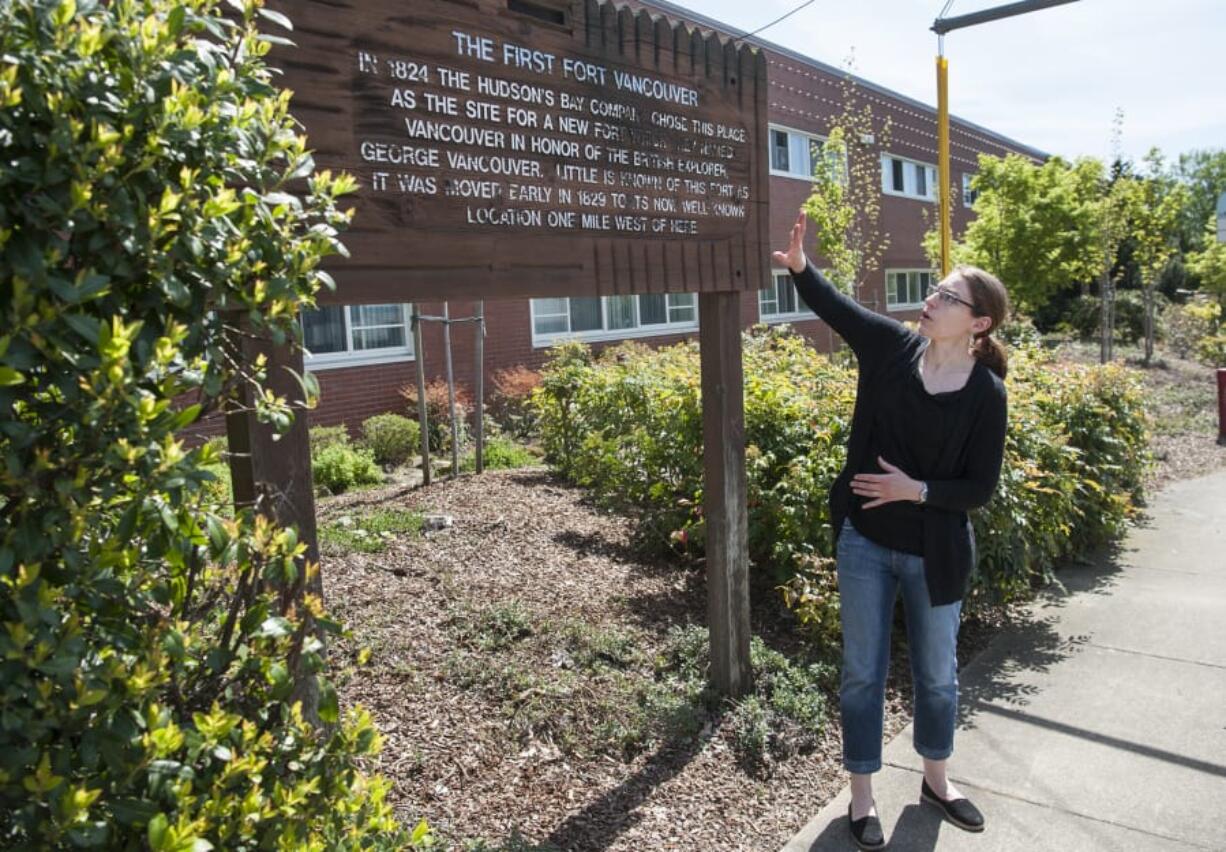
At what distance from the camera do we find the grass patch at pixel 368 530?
5.81m

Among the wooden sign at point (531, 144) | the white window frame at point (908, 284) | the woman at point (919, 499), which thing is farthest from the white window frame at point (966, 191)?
the woman at point (919, 499)

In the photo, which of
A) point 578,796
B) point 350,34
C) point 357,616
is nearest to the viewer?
point 350,34

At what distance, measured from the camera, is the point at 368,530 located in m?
6.23

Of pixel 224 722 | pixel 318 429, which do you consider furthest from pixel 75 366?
pixel 318 429

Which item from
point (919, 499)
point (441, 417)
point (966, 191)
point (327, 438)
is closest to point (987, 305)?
point (919, 499)

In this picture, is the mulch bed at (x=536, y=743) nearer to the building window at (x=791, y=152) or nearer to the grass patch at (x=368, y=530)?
the grass patch at (x=368, y=530)

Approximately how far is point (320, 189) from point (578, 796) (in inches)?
95.9

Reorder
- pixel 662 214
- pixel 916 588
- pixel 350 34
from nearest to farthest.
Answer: pixel 350 34
pixel 916 588
pixel 662 214

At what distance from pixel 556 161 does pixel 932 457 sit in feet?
5.18

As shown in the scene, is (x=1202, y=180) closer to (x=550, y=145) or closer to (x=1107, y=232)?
(x=1107, y=232)

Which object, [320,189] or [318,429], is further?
[318,429]

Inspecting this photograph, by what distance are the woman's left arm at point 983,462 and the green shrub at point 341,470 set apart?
6018 mm

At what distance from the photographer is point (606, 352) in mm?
9969

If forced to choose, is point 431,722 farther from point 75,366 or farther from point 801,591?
A: point 75,366
